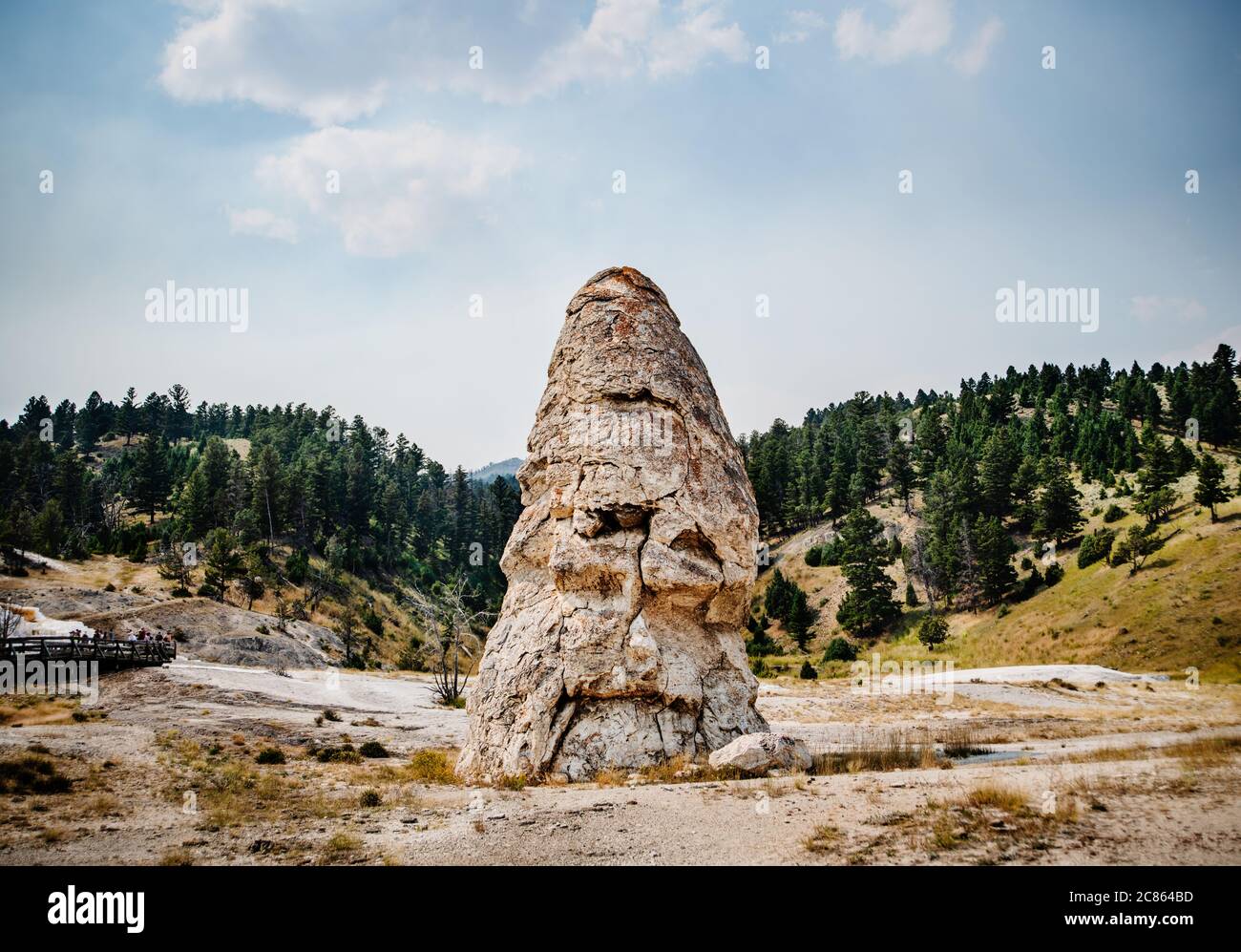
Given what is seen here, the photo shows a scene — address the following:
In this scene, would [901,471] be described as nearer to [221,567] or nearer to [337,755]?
[221,567]

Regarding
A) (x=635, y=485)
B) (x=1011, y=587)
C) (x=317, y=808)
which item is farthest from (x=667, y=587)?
(x=1011, y=587)

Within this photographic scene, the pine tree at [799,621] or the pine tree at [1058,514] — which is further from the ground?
the pine tree at [1058,514]

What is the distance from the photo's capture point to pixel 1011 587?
76688mm

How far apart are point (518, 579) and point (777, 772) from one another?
8829 millimetres

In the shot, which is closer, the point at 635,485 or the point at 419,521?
the point at 635,485

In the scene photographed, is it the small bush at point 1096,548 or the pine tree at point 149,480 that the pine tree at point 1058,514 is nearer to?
the small bush at point 1096,548

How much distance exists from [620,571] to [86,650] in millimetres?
32803

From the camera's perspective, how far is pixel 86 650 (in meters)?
34.5

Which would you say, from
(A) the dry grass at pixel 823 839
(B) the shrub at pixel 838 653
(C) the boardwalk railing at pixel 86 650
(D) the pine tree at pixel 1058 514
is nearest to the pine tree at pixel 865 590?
(B) the shrub at pixel 838 653

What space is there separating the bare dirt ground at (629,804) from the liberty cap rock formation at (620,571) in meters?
1.79

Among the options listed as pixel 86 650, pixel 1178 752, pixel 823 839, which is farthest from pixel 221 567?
pixel 1178 752

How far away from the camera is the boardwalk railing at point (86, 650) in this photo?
3312cm
